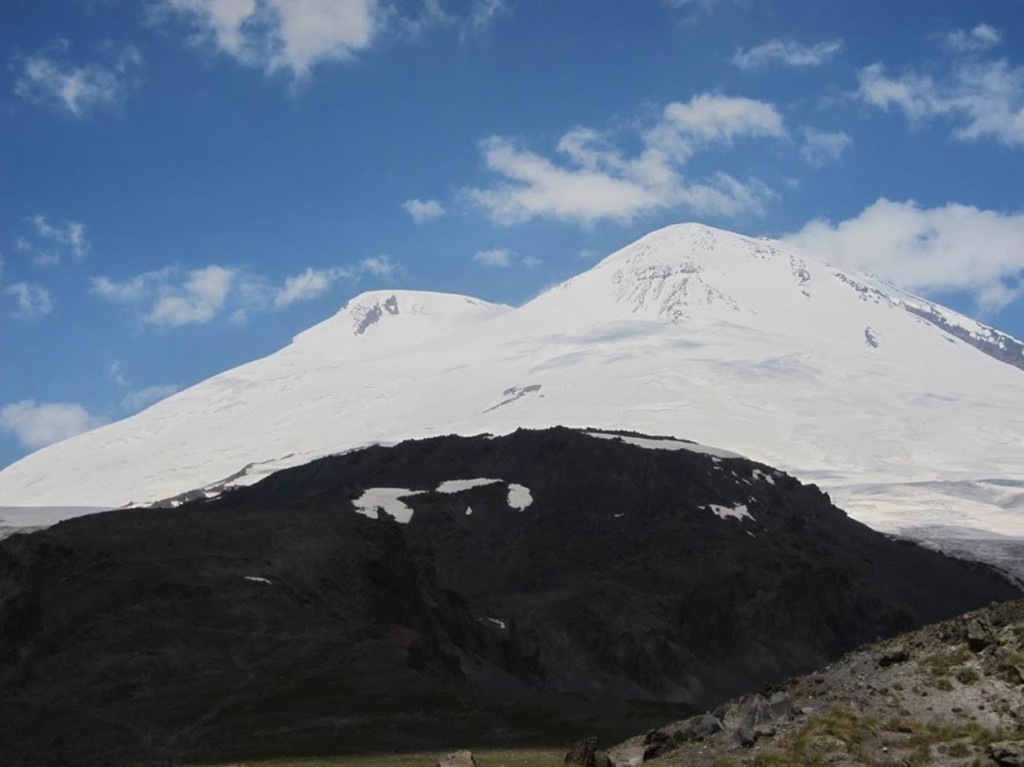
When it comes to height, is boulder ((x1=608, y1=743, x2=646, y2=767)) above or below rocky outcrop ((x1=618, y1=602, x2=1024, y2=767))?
below

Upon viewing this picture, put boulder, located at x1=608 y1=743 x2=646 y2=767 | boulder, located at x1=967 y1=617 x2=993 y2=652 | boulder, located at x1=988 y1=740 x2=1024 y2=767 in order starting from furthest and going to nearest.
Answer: boulder, located at x1=608 y1=743 x2=646 y2=767, boulder, located at x1=967 y1=617 x2=993 y2=652, boulder, located at x1=988 y1=740 x2=1024 y2=767

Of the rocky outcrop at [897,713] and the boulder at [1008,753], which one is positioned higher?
the rocky outcrop at [897,713]

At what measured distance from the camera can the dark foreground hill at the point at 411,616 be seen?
6581cm

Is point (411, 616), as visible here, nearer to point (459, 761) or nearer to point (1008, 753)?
point (459, 761)

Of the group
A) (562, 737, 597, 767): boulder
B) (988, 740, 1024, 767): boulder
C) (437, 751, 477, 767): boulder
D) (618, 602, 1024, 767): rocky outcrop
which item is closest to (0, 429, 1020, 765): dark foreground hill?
(437, 751, 477, 767): boulder

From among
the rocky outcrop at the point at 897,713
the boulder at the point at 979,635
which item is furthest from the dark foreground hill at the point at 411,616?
the boulder at the point at 979,635

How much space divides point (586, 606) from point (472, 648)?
25.5m

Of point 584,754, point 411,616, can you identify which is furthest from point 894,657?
point 411,616

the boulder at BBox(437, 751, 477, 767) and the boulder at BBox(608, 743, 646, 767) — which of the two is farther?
the boulder at BBox(437, 751, 477, 767)

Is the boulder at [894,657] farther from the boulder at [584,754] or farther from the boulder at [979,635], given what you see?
the boulder at [584,754]

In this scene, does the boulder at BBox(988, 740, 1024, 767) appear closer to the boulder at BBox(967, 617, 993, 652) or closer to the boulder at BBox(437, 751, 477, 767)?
the boulder at BBox(967, 617, 993, 652)

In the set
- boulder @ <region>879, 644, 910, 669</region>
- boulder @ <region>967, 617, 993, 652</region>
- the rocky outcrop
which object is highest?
boulder @ <region>967, 617, 993, 652</region>

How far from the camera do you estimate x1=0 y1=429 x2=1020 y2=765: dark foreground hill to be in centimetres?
6581

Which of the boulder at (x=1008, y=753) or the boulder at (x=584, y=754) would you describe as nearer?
the boulder at (x=1008, y=753)
